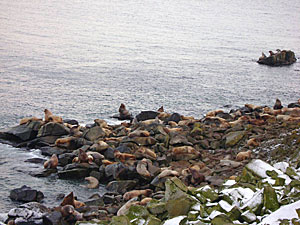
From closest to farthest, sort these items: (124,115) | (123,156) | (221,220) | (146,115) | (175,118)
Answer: (221,220) < (123,156) < (175,118) < (146,115) < (124,115)

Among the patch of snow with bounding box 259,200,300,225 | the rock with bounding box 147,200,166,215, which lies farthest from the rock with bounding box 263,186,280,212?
the rock with bounding box 147,200,166,215

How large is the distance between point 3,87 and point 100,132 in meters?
7.81

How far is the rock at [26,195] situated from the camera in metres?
9.52

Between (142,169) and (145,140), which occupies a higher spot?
(145,140)

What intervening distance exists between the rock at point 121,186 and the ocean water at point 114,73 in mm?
627

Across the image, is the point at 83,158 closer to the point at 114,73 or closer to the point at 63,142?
the point at 63,142

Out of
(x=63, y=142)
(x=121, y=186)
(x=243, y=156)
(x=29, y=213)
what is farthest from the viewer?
(x=63, y=142)

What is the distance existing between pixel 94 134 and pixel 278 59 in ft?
71.4

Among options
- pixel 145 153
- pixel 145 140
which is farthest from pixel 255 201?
pixel 145 140

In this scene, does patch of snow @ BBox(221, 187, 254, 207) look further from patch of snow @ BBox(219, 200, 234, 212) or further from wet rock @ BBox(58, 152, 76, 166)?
wet rock @ BBox(58, 152, 76, 166)

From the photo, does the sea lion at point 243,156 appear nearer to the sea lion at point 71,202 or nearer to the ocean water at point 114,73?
the ocean water at point 114,73

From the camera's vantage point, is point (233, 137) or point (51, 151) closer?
point (233, 137)

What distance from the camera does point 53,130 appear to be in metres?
13.9

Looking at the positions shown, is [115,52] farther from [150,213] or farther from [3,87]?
[150,213]
